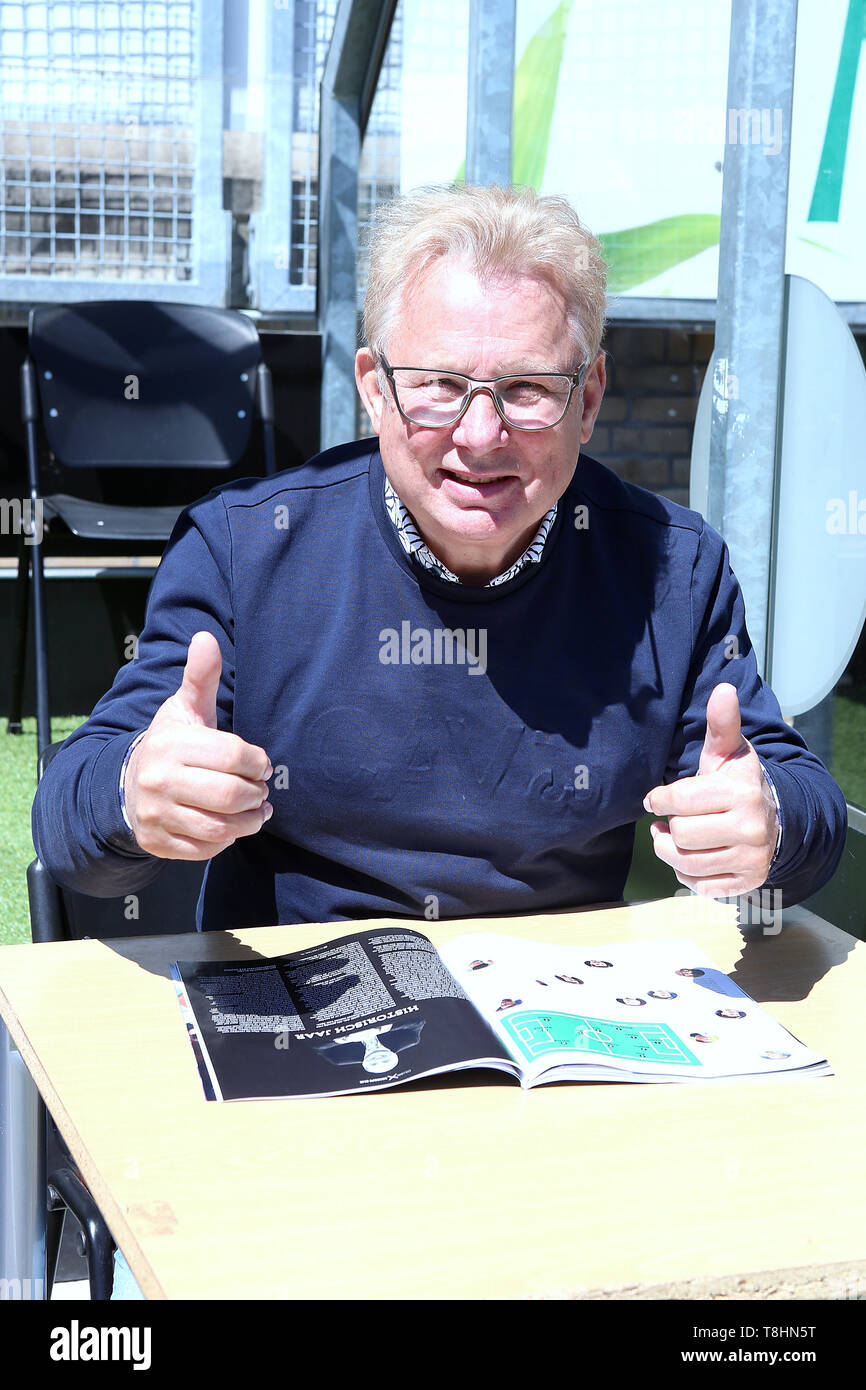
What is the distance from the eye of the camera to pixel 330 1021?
1.06m

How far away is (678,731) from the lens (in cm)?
153

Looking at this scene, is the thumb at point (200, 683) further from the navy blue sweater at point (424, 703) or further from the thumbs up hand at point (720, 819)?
the thumbs up hand at point (720, 819)

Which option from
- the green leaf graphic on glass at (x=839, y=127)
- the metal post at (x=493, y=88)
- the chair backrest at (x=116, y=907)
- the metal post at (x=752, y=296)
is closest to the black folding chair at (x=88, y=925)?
the chair backrest at (x=116, y=907)

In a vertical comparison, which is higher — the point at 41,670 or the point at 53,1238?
the point at 41,670

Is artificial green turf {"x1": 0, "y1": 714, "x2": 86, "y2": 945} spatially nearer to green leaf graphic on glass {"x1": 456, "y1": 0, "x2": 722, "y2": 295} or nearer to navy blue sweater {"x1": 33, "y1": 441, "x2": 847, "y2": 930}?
navy blue sweater {"x1": 33, "y1": 441, "x2": 847, "y2": 930}

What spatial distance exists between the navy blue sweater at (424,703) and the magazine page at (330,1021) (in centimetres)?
22

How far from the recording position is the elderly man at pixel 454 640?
1381mm

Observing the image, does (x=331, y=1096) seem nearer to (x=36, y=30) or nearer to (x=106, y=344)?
(x=106, y=344)

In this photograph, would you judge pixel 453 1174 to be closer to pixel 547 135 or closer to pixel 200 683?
pixel 200 683

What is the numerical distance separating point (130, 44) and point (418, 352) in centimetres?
394

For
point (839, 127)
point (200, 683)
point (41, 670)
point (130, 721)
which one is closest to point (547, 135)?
point (839, 127)

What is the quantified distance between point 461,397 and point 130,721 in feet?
1.50

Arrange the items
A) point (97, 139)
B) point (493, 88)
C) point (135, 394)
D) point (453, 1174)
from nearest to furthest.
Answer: point (453, 1174), point (493, 88), point (135, 394), point (97, 139)
